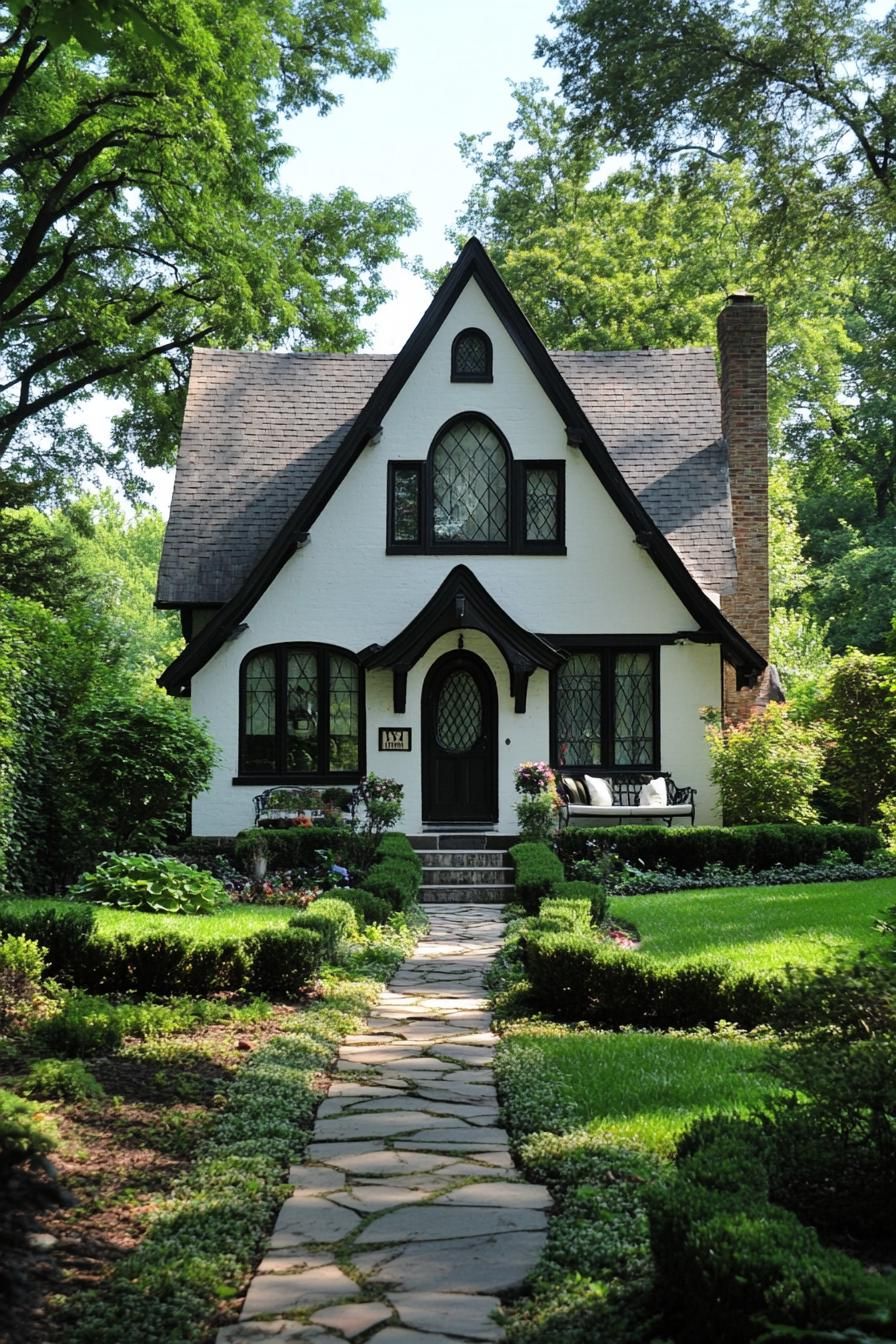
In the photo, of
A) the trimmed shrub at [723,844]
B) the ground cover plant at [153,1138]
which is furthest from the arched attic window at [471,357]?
the ground cover plant at [153,1138]

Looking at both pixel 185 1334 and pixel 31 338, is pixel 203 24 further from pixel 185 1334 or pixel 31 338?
pixel 185 1334

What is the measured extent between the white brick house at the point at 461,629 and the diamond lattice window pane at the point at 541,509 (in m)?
0.03

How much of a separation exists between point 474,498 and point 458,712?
3.24 metres

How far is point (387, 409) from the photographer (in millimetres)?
20250

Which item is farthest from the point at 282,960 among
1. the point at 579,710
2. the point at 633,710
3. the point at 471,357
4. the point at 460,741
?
the point at 471,357

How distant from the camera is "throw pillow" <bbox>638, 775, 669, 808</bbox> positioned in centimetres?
1975

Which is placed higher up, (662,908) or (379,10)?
(379,10)

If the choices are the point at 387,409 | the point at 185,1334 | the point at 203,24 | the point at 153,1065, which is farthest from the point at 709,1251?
the point at 203,24

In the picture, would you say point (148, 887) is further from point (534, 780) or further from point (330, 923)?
point (534, 780)

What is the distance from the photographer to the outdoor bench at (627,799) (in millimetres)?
19281

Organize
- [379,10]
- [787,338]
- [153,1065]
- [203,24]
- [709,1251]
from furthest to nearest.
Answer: [787,338] < [379,10] < [203,24] < [153,1065] < [709,1251]

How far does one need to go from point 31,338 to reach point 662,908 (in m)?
19.9

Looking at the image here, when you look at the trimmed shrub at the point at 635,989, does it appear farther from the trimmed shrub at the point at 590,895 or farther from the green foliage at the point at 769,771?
the green foliage at the point at 769,771

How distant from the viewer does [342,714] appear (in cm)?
2028
